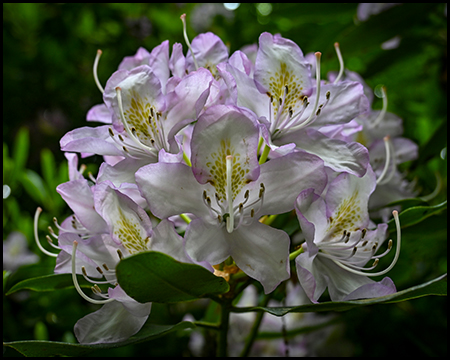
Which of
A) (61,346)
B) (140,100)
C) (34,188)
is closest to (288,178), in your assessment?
(140,100)

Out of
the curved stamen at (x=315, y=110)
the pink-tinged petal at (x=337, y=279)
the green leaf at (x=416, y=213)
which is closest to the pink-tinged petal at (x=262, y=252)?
the pink-tinged petal at (x=337, y=279)

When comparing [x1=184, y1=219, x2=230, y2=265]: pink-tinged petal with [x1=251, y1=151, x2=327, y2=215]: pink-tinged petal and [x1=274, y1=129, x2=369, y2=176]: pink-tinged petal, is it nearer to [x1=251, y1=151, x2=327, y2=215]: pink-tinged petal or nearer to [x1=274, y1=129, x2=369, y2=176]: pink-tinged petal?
[x1=251, y1=151, x2=327, y2=215]: pink-tinged petal

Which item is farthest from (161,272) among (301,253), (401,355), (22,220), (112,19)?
(112,19)

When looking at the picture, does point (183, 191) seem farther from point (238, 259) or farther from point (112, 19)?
point (112, 19)

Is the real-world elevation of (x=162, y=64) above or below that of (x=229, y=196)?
above

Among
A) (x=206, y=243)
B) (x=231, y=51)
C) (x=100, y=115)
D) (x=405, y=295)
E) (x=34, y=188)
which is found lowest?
(x=34, y=188)

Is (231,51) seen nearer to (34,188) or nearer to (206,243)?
(34,188)
